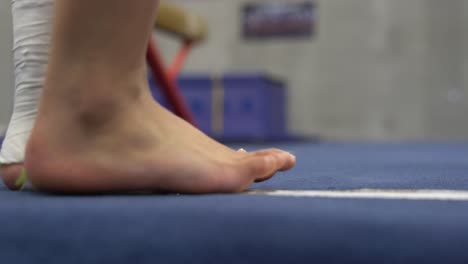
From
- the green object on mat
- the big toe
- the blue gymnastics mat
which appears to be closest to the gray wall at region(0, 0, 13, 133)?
the green object on mat

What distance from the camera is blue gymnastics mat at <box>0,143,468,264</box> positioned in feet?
1.73

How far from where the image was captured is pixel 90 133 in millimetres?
739

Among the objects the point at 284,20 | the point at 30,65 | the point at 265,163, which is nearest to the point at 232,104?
the point at 284,20

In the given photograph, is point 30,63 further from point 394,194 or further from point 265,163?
Answer: point 394,194

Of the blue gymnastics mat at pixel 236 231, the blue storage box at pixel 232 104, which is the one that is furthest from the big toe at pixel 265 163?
the blue storage box at pixel 232 104

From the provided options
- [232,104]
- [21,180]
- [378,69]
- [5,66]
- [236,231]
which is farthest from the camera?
[5,66]

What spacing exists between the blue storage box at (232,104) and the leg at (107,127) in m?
3.87

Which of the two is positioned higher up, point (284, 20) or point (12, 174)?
point (284, 20)

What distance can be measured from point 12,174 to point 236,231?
1.55 feet

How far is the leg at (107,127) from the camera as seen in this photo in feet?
2.27

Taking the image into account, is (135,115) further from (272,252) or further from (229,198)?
(272,252)

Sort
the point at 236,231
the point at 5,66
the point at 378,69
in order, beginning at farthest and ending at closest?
the point at 5,66 → the point at 378,69 → the point at 236,231

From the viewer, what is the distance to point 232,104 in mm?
4773

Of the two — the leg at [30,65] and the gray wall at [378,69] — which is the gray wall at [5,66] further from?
the leg at [30,65]
